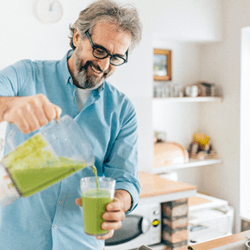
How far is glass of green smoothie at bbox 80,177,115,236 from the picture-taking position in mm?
939

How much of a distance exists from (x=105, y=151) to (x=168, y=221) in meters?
1.33

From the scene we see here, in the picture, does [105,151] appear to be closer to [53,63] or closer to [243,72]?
[53,63]

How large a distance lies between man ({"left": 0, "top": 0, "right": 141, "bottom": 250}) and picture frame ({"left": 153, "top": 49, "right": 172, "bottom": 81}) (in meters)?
2.08

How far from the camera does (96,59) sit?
120cm

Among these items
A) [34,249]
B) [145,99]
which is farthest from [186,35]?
[34,249]

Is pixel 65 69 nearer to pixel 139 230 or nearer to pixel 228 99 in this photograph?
pixel 139 230

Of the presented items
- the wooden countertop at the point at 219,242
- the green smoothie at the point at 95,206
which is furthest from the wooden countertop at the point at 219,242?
the green smoothie at the point at 95,206

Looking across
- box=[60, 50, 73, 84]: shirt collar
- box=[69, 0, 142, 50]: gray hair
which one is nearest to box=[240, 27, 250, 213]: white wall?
box=[69, 0, 142, 50]: gray hair

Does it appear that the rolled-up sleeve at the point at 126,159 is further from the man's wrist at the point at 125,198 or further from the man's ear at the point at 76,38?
the man's ear at the point at 76,38

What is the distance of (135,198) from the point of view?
3.92 feet

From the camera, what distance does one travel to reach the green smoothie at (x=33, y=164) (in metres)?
0.81

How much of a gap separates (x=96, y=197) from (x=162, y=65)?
264cm

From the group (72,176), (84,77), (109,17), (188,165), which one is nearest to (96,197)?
(72,176)

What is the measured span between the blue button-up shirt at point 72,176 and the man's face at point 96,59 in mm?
65
